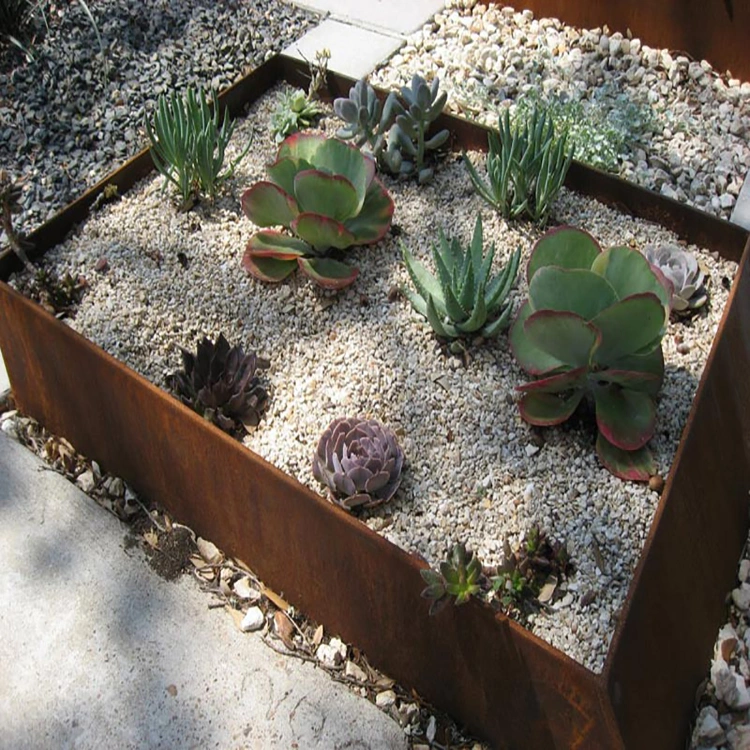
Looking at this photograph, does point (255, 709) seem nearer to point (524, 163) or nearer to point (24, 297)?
point (24, 297)

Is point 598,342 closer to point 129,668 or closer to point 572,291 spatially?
point 572,291

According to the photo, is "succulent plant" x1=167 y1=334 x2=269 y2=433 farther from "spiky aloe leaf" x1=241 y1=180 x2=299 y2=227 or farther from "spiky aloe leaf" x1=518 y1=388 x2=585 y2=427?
"spiky aloe leaf" x1=518 y1=388 x2=585 y2=427

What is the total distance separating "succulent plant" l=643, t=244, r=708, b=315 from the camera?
7.88ft

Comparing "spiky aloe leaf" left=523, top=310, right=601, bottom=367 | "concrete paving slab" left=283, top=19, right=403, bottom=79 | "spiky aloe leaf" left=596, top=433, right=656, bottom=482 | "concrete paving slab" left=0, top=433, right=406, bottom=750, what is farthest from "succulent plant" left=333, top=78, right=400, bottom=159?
"concrete paving slab" left=0, top=433, right=406, bottom=750

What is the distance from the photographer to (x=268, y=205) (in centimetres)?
253

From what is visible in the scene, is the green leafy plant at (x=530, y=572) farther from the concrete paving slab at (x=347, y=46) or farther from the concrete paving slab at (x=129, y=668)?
the concrete paving slab at (x=347, y=46)

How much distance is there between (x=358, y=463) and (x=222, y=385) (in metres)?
0.39

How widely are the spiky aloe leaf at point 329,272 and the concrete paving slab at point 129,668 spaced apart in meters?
0.80

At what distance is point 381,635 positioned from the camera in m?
2.06

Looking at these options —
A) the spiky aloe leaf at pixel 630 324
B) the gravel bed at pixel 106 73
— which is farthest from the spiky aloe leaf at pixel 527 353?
the gravel bed at pixel 106 73

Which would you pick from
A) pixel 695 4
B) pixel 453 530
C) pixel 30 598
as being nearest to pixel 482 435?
pixel 453 530

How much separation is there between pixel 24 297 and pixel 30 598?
0.72 meters

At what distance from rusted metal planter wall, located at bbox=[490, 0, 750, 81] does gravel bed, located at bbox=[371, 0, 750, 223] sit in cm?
4

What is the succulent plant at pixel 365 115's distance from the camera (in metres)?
2.77
